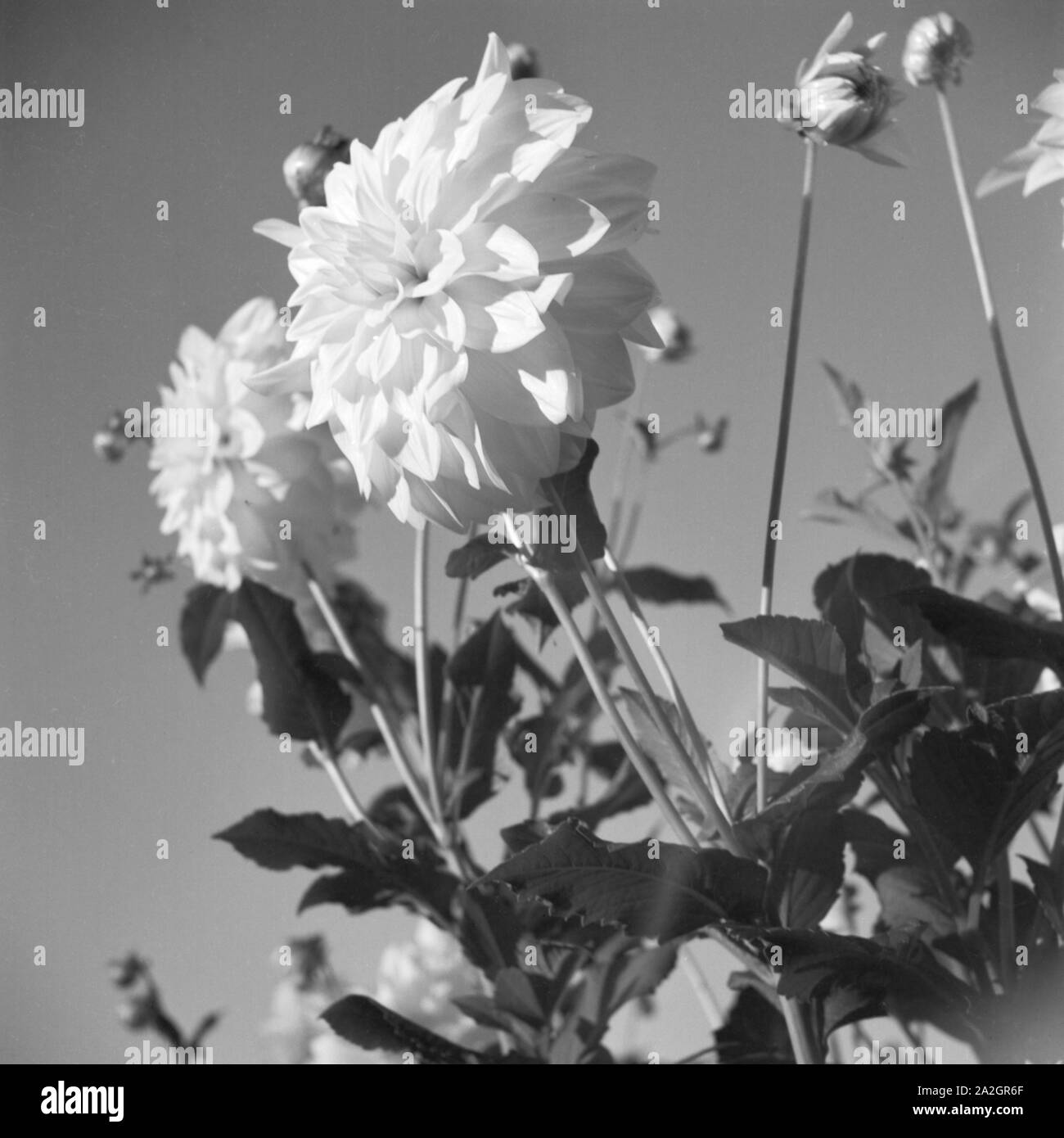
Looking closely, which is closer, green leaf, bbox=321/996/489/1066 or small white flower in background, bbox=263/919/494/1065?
green leaf, bbox=321/996/489/1066

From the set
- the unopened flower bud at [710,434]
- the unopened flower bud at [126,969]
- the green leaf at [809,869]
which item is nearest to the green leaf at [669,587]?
the unopened flower bud at [710,434]

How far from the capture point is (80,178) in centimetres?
61

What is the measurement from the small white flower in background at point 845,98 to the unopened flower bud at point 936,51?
0.08 m

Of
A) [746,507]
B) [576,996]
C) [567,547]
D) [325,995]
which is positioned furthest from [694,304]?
[325,995]

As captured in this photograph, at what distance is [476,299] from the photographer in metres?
0.36

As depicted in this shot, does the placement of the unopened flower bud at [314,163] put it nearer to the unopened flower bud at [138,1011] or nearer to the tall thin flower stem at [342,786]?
the tall thin flower stem at [342,786]

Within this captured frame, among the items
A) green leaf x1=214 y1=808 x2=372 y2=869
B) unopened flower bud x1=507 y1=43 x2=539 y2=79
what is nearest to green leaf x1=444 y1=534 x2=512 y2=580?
green leaf x1=214 y1=808 x2=372 y2=869

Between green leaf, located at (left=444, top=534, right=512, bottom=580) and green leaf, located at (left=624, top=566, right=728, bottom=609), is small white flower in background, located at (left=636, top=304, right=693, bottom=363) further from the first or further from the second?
green leaf, located at (left=444, top=534, right=512, bottom=580)

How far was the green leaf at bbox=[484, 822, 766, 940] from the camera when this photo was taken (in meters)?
0.35

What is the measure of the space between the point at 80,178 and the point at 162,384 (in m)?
0.12

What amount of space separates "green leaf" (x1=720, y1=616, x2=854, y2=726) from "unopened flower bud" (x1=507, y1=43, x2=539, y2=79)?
11.6 inches

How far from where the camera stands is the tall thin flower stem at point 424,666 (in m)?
0.53
